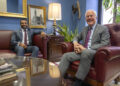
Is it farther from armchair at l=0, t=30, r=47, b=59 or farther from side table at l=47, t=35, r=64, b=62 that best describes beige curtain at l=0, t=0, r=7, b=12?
side table at l=47, t=35, r=64, b=62

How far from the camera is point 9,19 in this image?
2727 millimetres

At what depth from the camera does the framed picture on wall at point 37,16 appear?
305 cm

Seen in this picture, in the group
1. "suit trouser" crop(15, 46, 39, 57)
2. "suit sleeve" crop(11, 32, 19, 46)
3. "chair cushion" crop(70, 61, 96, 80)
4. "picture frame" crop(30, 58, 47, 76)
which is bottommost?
"chair cushion" crop(70, 61, 96, 80)

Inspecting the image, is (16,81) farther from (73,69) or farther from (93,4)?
(93,4)

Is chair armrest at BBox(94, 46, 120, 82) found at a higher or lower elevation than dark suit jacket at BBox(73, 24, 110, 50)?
lower

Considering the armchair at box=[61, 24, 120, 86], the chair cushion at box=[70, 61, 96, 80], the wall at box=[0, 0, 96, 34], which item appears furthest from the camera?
the wall at box=[0, 0, 96, 34]

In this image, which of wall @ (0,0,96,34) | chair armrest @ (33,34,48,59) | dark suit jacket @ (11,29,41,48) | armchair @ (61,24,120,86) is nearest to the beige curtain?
wall @ (0,0,96,34)

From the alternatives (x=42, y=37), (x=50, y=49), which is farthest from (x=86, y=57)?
(x=50, y=49)

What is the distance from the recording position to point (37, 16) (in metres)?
3.17

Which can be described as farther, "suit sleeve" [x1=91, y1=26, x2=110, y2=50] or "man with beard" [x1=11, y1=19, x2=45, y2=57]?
"man with beard" [x1=11, y1=19, x2=45, y2=57]

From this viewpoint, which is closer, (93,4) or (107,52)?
(107,52)

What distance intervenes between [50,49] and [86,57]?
147 centimetres

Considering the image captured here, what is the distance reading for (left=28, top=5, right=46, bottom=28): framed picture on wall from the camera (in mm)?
3051

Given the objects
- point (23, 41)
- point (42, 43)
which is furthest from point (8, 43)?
point (42, 43)
